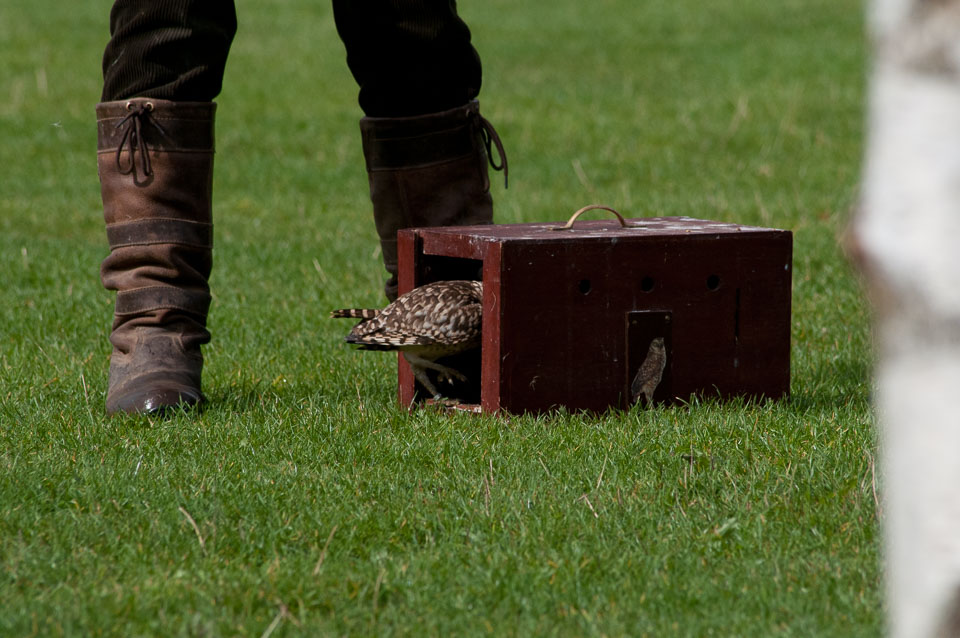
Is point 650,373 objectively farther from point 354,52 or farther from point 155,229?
point 155,229

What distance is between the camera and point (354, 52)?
4.22 meters

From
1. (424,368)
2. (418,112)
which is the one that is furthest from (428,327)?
(418,112)

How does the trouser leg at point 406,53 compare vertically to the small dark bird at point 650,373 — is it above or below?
above

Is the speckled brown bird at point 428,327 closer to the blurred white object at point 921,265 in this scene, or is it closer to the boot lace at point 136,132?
the boot lace at point 136,132

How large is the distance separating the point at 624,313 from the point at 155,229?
1.39 m

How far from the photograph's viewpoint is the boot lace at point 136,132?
3.99 meters

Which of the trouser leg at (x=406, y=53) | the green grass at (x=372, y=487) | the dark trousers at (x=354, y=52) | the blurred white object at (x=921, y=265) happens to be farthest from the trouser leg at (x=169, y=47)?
the blurred white object at (x=921, y=265)

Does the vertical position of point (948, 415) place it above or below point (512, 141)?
above

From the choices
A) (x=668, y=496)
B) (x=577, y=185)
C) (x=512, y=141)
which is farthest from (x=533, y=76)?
(x=668, y=496)

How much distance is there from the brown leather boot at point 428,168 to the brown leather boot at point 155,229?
559mm

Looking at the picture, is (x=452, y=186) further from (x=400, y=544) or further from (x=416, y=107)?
(x=400, y=544)

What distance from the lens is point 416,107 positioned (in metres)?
4.27

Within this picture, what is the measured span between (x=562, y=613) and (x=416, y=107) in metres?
2.23

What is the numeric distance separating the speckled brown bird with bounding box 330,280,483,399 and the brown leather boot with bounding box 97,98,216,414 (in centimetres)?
52
